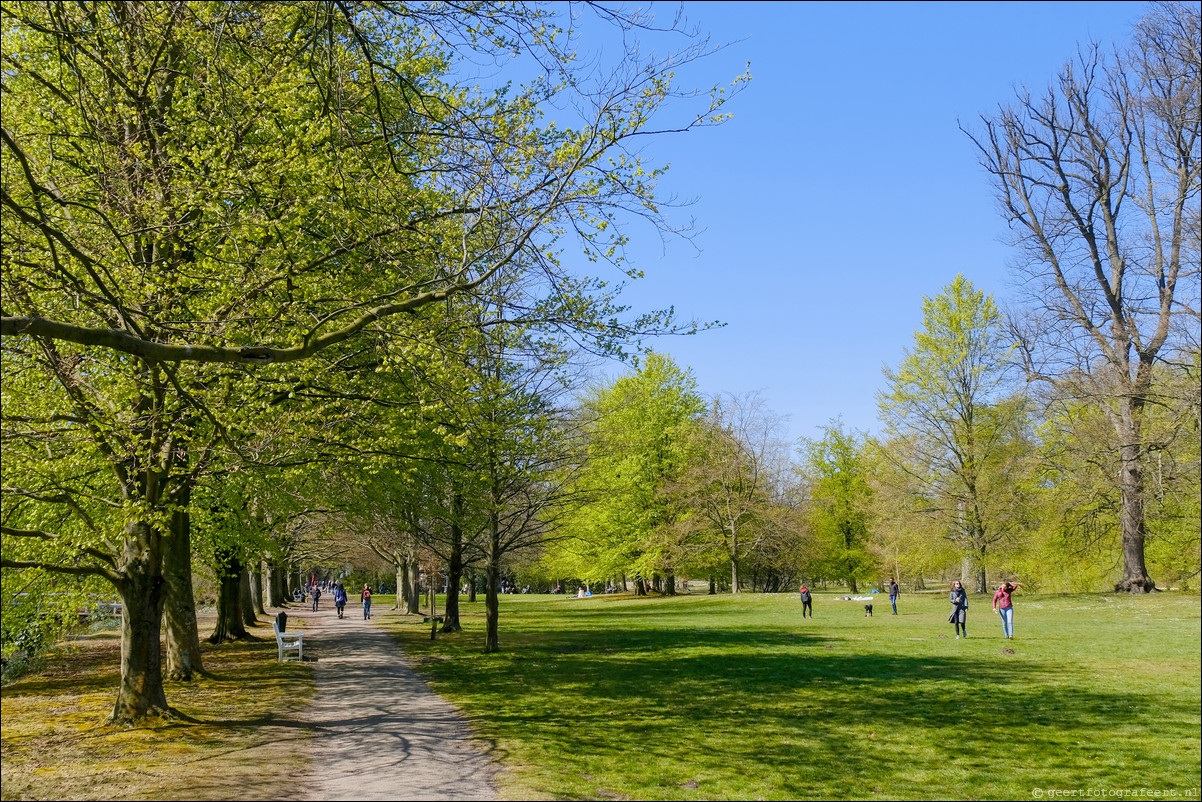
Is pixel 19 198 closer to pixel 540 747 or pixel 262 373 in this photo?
pixel 262 373

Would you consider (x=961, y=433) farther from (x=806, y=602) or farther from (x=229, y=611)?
(x=229, y=611)

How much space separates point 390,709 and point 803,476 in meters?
50.6

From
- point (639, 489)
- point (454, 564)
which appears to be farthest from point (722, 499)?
point (454, 564)

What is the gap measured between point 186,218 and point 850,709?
1213 cm

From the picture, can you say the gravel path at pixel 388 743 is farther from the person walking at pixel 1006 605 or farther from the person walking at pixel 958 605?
the person walking at pixel 1006 605

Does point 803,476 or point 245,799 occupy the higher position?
point 803,476

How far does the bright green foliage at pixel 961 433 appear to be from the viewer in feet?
129

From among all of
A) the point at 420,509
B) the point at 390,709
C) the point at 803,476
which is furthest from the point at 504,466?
the point at 803,476

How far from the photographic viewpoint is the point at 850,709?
12711 mm

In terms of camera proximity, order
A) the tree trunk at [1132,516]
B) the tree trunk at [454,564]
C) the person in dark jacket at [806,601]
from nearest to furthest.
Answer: the tree trunk at [1132,516], the tree trunk at [454,564], the person in dark jacket at [806,601]

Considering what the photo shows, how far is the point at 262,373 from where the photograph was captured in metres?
11.9

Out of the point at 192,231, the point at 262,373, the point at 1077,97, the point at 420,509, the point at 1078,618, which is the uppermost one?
the point at 1077,97

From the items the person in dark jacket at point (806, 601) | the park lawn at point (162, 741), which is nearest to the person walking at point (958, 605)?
the person in dark jacket at point (806, 601)

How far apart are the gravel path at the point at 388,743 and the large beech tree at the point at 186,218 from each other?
9.52 ft
